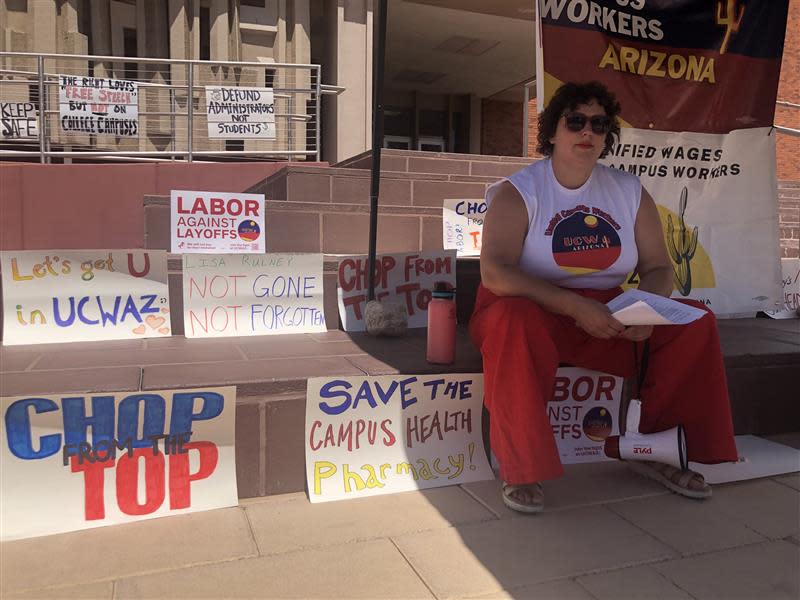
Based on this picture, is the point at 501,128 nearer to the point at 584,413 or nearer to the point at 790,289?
the point at 790,289

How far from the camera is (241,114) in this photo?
7.80 m

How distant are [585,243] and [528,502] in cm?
103

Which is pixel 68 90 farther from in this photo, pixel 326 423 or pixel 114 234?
pixel 326 423

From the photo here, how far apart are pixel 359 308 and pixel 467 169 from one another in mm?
3105

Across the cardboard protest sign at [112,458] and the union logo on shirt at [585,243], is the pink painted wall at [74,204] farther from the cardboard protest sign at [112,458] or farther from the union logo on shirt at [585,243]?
the union logo on shirt at [585,243]

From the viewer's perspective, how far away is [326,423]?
236 cm

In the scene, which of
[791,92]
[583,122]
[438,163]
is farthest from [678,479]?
[791,92]

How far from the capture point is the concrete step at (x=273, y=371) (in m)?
2.26

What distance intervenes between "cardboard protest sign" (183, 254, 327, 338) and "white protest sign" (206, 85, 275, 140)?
4.86 m

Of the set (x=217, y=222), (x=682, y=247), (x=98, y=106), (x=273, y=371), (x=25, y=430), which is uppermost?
(x=98, y=106)

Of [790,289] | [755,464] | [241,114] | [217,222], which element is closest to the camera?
[755,464]

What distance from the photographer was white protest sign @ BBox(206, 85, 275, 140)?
7738 mm

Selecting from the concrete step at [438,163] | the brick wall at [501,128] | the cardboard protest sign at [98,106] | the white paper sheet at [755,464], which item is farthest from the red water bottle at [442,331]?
the brick wall at [501,128]

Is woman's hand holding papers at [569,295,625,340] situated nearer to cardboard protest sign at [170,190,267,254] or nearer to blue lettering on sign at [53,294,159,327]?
blue lettering on sign at [53,294,159,327]
